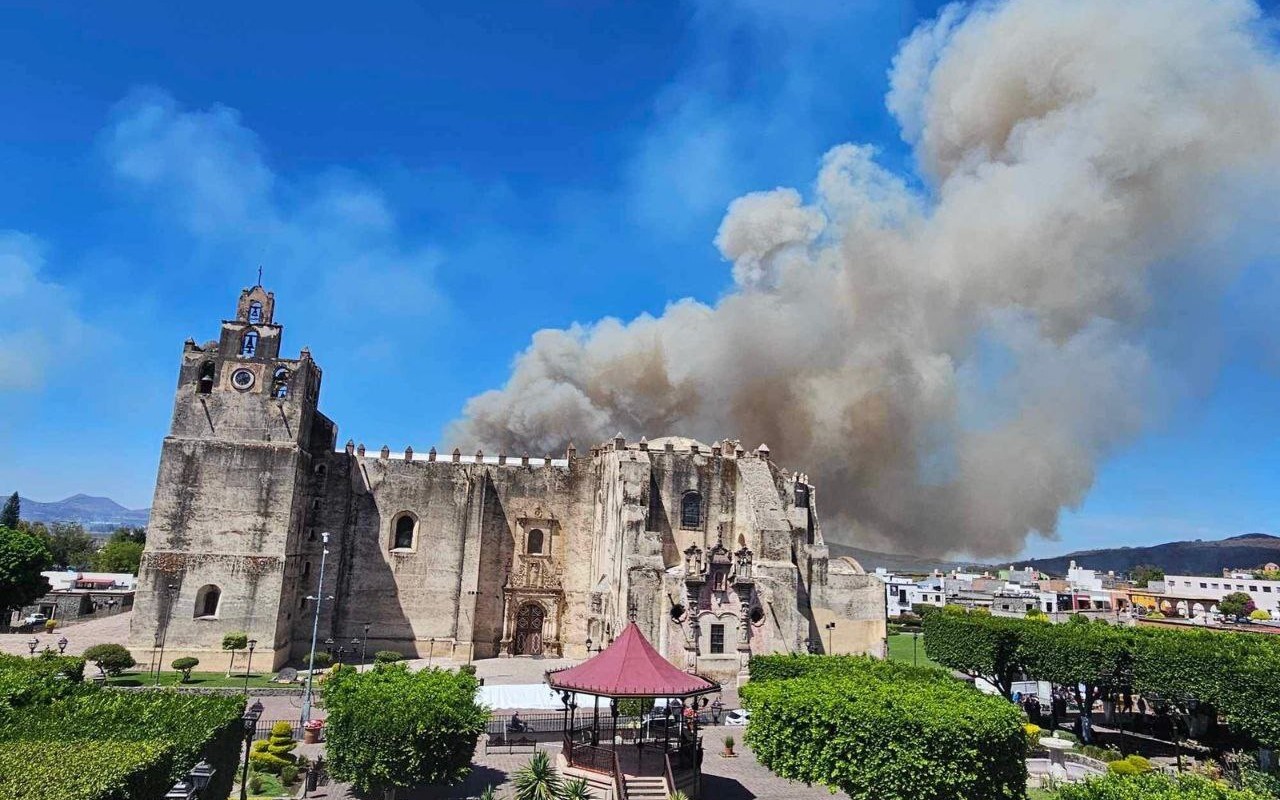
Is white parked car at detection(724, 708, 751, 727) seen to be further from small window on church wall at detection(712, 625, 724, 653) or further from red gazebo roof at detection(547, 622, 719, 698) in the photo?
red gazebo roof at detection(547, 622, 719, 698)

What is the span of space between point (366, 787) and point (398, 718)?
2.05 meters

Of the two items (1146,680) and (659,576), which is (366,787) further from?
(1146,680)

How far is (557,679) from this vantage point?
73.9ft

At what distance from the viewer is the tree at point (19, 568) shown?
47.3 m

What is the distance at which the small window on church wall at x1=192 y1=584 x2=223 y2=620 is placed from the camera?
40.7 metres

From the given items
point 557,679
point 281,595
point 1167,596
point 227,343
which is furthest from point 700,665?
point 1167,596

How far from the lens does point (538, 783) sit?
1942cm

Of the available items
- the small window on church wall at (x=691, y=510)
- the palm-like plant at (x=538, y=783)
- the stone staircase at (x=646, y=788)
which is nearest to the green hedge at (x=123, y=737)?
the palm-like plant at (x=538, y=783)

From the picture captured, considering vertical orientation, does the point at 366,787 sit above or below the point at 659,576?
below

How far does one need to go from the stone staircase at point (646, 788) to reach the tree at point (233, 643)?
2758cm

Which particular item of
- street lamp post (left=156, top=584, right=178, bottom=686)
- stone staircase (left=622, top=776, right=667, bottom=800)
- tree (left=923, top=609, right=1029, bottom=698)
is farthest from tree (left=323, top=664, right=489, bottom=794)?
tree (left=923, top=609, right=1029, bottom=698)

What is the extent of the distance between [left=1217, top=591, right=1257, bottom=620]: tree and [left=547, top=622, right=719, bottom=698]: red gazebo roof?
350 ft

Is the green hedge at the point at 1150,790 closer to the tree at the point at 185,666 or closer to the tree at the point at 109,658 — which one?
the tree at the point at 185,666

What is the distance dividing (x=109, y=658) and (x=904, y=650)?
57.6 m
